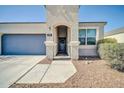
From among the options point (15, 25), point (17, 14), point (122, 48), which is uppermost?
point (17, 14)

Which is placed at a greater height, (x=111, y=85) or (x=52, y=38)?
(x=52, y=38)

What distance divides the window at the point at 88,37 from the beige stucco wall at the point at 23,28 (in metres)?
4.32

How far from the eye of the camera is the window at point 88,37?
14320mm

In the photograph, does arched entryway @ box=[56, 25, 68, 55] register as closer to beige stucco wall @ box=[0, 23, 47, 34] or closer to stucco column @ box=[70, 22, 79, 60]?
beige stucco wall @ box=[0, 23, 47, 34]

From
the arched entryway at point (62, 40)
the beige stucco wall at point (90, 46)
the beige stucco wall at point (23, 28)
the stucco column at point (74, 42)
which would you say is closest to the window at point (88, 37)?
the beige stucco wall at point (90, 46)

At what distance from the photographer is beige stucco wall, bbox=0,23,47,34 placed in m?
16.5

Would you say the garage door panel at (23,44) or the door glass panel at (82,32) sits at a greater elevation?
the door glass panel at (82,32)

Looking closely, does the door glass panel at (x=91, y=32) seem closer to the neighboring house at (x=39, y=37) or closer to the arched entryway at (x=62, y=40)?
the neighboring house at (x=39, y=37)

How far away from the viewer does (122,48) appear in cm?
762

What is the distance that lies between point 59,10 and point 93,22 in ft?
12.4

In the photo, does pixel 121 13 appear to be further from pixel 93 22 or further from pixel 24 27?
pixel 24 27

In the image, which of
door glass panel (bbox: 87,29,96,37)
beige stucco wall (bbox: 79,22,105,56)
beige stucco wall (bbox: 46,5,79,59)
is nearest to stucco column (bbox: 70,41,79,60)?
beige stucco wall (bbox: 46,5,79,59)

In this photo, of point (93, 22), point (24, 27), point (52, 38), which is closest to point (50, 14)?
point (52, 38)
